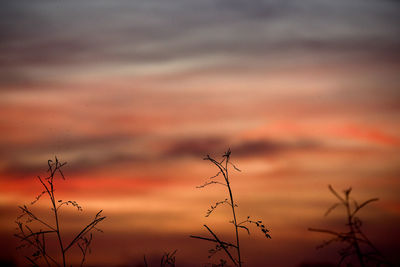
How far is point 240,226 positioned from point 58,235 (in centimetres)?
228

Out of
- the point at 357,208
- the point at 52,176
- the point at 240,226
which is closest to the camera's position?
the point at 357,208

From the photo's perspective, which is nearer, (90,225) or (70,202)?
(90,225)

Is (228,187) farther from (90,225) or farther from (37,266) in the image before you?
(37,266)

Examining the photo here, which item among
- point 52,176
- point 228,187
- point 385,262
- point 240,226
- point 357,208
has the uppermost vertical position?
point 52,176

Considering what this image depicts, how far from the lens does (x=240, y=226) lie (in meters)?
6.16

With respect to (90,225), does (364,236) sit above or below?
below

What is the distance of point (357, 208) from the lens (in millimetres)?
3711

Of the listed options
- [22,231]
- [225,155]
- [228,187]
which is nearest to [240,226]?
[228,187]

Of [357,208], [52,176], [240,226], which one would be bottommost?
[357,208]

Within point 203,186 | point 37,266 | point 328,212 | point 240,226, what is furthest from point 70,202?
point 328,212

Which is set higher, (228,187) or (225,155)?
(225,155)

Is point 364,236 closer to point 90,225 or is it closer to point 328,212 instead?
point 328,212

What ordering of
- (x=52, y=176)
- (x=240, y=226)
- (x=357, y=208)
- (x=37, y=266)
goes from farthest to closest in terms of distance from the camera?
(x=52, y=176) < (x=240, y=226) < (x=37, y=266) < (x=357, y=208)

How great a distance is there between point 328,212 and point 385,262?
631 mm
